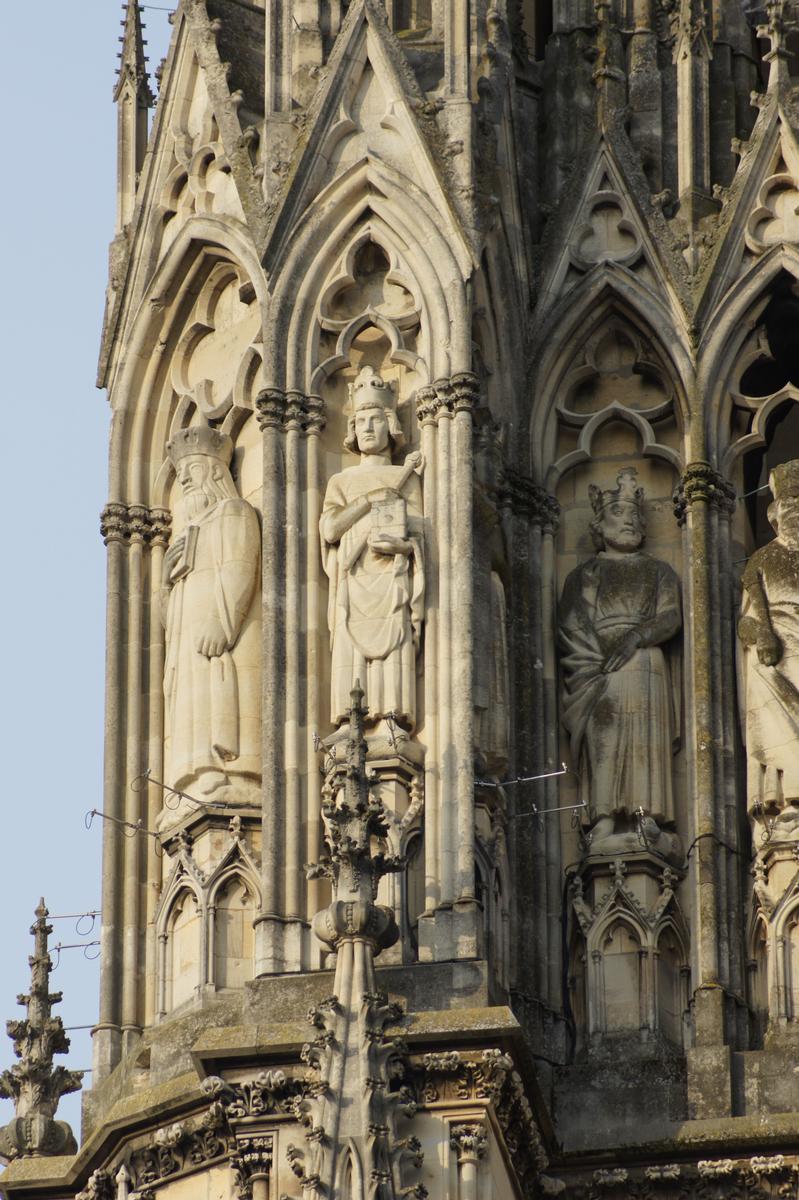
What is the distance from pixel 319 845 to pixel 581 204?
492 cm

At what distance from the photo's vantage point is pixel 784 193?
3234 centimetres

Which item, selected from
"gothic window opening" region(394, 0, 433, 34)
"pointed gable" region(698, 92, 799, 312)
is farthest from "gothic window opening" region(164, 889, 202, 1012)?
"gothic window opening" region(394, 0, 433, 34)

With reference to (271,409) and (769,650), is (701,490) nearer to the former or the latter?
(769,650)

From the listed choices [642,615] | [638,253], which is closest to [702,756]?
[642,615]

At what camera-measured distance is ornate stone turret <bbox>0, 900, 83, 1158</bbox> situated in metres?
30.7

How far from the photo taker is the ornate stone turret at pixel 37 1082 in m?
30.7

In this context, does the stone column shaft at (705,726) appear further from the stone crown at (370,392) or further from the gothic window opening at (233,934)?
the gothic window opening at (233,934)

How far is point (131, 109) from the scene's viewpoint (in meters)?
32.8

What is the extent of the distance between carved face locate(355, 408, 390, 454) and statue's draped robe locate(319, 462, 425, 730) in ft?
0.70

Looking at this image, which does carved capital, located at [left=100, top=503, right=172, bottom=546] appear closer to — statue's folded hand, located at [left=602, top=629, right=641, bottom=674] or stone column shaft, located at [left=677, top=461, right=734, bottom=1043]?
statue's folded hand, located at [left=602, top=629, right=641, bottom=674]

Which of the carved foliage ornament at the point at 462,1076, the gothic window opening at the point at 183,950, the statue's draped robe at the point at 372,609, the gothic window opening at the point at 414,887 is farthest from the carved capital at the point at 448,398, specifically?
the carved foliage ornament at the point at 462,1076

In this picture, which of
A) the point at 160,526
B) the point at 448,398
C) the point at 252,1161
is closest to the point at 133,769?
the point at 160,526

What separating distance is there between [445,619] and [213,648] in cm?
138

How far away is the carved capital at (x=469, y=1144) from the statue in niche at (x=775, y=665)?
126 inches
